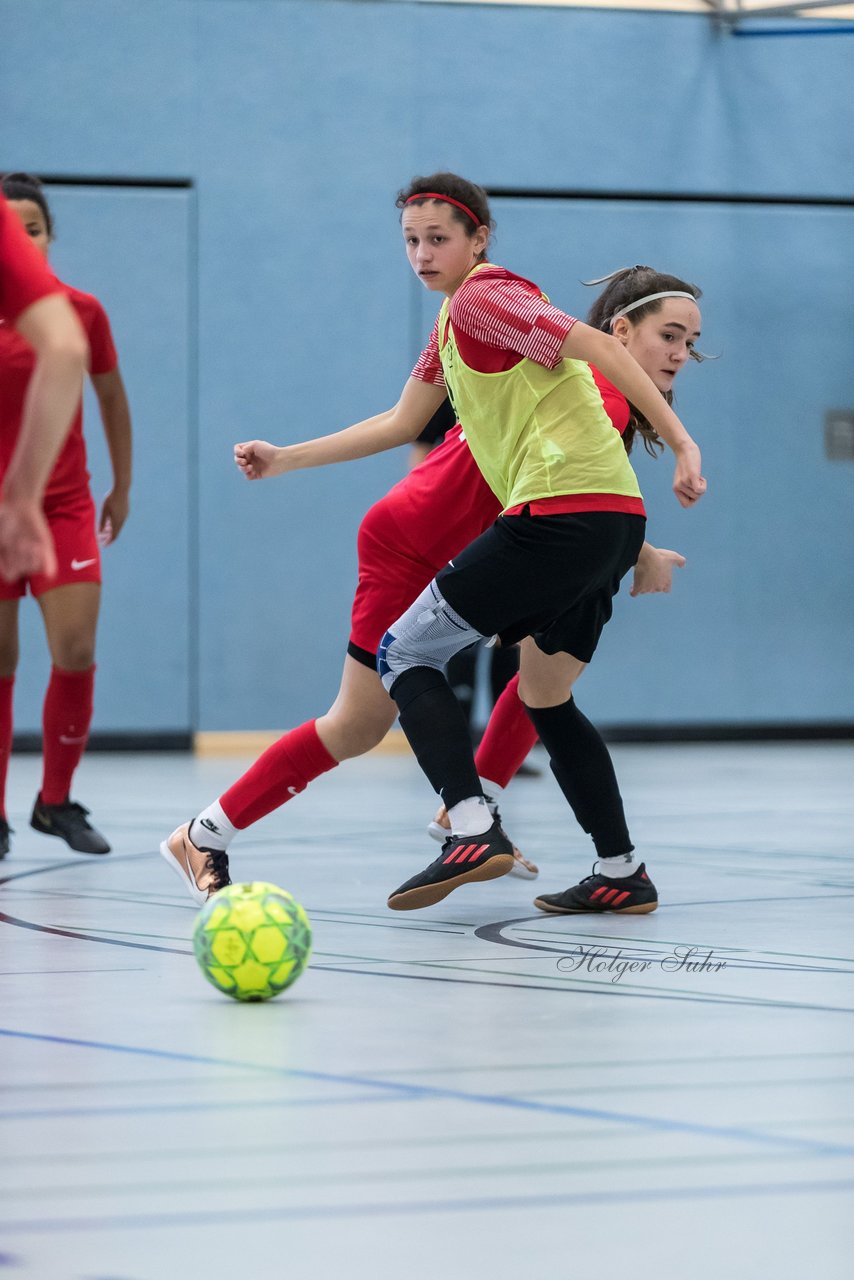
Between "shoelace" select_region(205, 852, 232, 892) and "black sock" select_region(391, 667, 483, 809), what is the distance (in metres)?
0.46

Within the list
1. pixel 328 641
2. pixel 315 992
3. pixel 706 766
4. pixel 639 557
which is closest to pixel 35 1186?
pixel 315 992

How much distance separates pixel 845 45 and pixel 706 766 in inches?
160

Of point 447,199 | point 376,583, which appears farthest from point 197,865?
point 447,199

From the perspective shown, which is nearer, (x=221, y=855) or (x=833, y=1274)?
(x=833, y=1274)

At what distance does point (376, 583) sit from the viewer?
367 cm

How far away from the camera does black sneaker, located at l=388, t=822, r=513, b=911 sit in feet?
10.3

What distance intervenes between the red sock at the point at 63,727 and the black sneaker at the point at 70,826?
2cm

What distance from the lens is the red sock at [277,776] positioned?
349cm

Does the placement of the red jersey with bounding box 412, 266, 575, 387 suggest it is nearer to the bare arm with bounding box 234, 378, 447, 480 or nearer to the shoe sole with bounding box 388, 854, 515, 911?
the bare arm with bounding box 234, 378, 447, 480

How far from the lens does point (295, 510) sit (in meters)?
8.98

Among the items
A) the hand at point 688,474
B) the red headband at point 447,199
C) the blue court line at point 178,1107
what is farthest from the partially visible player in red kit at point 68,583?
the blue court line at point 178,1107

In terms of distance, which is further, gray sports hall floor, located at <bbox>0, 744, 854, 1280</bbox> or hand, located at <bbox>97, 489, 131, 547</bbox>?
hand, located at <bbox>97, 489, 131, 547</bbox>

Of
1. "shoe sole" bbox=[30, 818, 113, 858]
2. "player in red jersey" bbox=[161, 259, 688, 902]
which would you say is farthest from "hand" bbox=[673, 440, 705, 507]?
"shoe sole" bbox=[30, 818, 113, 858]

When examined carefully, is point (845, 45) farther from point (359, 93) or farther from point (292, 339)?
point (292, 339)
